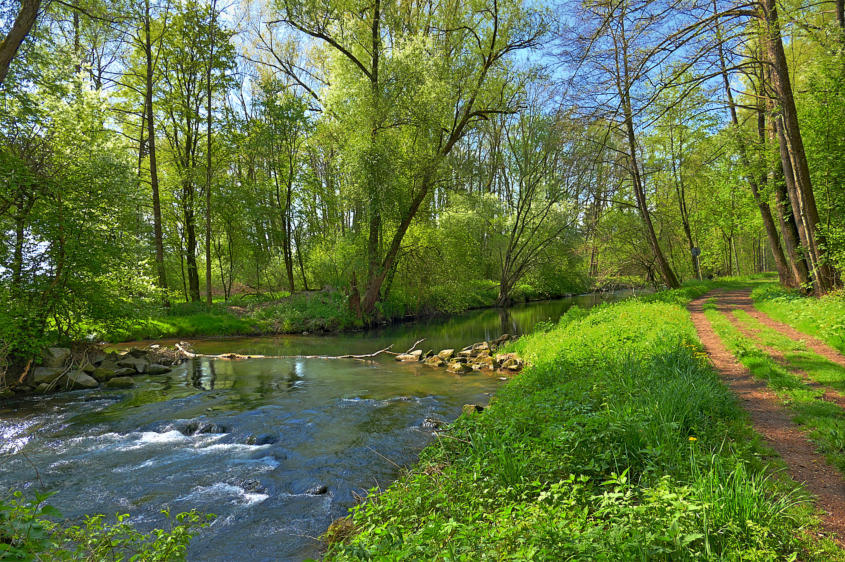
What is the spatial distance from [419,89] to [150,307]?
14.9m

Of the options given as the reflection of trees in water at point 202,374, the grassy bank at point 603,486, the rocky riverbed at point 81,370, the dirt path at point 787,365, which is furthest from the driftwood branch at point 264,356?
the dirt path at point 787,365

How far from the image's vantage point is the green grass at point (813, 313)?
9.23 m

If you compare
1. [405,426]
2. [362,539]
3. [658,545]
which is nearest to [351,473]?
[405,426]

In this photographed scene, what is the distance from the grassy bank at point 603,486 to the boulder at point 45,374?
11399 millimetres

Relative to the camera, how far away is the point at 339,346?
18688mm

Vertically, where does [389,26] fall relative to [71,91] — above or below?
above

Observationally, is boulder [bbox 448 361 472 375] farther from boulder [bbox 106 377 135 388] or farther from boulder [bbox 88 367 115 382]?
boulder [bbox 88 367 115 382]

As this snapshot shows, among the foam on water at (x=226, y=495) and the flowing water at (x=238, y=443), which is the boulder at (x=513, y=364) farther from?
the foam on water at (x=226, y=495)

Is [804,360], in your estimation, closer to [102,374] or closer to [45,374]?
[102,374]

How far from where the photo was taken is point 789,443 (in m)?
4.82

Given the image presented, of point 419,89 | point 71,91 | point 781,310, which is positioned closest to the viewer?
point 781,310

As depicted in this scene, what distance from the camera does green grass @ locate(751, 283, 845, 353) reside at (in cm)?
923

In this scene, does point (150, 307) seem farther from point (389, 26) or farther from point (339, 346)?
point (389, 26)

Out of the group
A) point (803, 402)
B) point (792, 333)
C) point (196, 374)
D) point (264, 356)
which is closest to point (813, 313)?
point (792, 333)
